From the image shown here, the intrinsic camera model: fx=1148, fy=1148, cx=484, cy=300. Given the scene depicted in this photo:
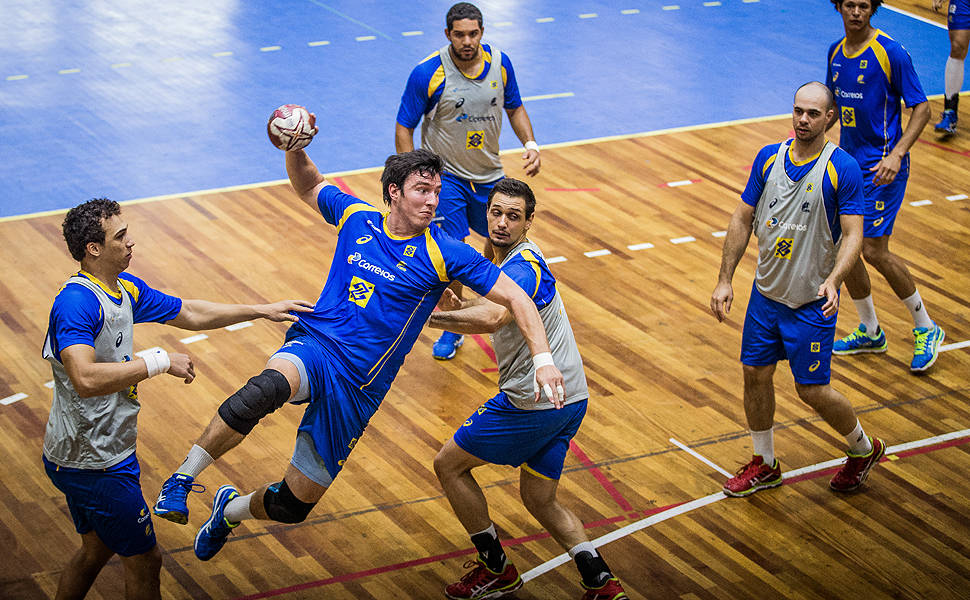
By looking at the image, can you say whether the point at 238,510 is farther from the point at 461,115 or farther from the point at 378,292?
the point at 461,115

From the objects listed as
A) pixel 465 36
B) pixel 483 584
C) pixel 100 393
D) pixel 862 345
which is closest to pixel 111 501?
pixel 100 393

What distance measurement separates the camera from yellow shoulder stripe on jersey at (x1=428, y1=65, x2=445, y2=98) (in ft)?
26.2

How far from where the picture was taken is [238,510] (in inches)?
222

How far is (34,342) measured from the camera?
820 cm

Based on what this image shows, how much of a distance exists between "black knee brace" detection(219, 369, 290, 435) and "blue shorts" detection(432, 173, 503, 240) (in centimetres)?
316

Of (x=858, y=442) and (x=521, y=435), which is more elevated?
(x=521, y=435)

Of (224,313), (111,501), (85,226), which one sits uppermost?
(85,226)

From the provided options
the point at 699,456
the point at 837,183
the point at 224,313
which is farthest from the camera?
the point at 699,456

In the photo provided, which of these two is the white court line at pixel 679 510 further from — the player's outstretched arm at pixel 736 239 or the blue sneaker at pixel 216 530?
the blue sneaker at pixel 216 530

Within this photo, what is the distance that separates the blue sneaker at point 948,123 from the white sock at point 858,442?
285 inches

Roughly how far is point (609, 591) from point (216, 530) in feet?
6.45

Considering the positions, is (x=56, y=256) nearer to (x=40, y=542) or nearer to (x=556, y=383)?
(x=40, y=542)

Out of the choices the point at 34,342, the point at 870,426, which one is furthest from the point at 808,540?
the point at 34,342

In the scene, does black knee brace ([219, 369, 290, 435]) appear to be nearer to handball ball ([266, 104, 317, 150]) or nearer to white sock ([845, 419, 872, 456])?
handball ball ([266, 104, 317, 150])
